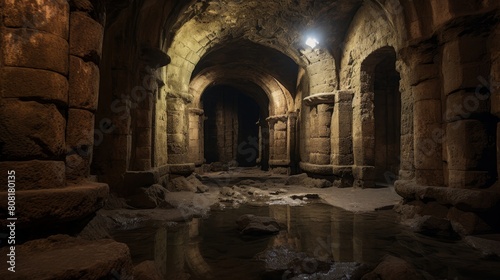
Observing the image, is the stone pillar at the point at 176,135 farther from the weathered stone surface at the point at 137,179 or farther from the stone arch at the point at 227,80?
the stone arch at the point at 227,80

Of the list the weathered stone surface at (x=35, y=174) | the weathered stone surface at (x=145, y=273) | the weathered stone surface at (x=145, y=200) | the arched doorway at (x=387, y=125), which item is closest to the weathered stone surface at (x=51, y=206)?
the weathered stone surface at (x=35, y=174)

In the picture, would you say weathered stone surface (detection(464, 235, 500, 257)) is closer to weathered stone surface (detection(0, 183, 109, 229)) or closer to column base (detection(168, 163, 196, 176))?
weathered stone surface (detection(0, 183, 109, 229))

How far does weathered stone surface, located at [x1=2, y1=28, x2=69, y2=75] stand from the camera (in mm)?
2266

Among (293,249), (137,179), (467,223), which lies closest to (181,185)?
(137,179)

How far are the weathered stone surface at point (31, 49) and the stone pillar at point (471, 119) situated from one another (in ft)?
15.2

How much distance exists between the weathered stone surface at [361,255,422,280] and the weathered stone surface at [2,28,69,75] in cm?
286

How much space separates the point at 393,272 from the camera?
2217 mm

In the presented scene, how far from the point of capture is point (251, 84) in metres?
16.1

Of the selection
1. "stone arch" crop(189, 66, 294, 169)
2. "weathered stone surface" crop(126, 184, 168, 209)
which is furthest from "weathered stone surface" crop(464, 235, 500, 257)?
"stone arch" crop(189, 66, 294, 169)

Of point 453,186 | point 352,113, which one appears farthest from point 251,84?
point 453,186

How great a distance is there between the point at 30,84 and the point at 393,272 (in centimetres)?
293

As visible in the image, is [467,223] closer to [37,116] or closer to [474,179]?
[474,179]

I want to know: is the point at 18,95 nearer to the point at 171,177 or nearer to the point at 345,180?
the point at 171,177

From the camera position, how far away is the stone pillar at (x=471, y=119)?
13.4 feet
